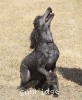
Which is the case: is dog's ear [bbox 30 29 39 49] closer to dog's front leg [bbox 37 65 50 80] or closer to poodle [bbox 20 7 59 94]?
poodle [bbox 20 7 59 94]

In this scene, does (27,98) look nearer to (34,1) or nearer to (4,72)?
(4,72)

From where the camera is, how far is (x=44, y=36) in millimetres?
9898

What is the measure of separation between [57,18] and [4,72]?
213 inches

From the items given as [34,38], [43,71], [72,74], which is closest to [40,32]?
[34,38]

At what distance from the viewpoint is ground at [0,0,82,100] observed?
10688 mm

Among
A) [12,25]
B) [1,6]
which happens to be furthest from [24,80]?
[1,6]

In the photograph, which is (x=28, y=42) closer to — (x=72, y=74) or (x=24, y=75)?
(x=72, y=74)

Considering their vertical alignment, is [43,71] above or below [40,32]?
below

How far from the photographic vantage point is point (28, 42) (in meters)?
14.0

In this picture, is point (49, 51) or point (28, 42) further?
point (28, 42)

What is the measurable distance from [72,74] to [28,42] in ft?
8.86

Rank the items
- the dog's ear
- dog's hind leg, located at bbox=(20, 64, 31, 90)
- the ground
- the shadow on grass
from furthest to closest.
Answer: the shadow on grass < the ground < dog's hind leg, located at bbox=(20, 64, 31, 90) < the dog's ear

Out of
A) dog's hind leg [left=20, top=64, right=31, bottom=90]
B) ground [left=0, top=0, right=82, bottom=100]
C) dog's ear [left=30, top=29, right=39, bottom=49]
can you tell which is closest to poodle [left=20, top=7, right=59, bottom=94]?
dog's ear [left=30, top=29, right=39, bottom=49]

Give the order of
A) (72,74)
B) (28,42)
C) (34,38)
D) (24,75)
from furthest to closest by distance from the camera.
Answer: (28,42) < (72,74) < (24,75) < (34,38)
